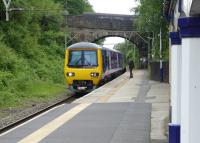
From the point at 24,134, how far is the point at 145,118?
12.7 feet

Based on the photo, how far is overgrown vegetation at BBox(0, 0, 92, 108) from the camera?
97.3ft

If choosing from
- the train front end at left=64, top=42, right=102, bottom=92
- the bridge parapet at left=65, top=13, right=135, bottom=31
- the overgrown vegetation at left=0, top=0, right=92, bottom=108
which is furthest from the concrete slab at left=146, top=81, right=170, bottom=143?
the bridge parapet at left=65, top=13, right=135, bottom=31

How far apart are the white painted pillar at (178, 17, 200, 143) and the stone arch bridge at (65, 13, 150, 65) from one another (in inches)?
2427

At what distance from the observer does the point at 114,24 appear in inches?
2849

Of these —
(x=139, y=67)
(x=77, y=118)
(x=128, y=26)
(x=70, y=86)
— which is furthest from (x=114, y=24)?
(x=77, y=118)

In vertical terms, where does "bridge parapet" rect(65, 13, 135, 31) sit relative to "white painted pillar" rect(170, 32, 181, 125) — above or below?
above

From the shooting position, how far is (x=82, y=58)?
31.4 m

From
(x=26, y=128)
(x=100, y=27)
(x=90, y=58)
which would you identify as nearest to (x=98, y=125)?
(x=26, y=128)

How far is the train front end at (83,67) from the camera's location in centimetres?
3102

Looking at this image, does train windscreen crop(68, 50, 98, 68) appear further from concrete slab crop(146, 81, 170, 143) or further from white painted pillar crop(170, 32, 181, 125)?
white painted pillar crop(170, 32, 181, 125)

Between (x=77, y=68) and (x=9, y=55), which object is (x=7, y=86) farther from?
(x=9, y=55)

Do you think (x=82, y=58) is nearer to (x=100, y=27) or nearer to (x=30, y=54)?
(x=30, y=54)

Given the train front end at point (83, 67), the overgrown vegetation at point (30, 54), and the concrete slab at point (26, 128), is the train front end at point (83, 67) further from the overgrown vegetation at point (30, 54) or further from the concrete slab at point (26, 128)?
the concrete slab at point (26, 128)

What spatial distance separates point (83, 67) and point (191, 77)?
26191 millimetres
